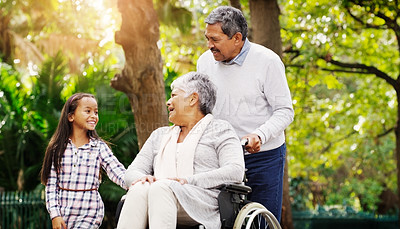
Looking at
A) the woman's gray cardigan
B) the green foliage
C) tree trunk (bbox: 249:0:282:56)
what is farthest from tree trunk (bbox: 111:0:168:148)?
the green foliage

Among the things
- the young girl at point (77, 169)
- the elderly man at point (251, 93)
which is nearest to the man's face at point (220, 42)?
the elderly man at point (251, 93)

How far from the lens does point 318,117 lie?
14266 mm

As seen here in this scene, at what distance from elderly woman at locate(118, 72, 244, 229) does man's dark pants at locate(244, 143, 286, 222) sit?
0.43 meters

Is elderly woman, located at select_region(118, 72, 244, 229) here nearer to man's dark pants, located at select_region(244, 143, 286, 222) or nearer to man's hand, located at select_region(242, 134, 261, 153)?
man's hand, located at select_region(242, 134, 261, 153)

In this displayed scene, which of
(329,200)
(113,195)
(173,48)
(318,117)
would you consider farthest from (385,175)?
(113,195)

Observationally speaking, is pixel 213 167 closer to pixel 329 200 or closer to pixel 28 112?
pixel 28 112

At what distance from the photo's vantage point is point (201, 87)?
141 inches

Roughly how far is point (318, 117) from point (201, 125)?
11128 millimetres

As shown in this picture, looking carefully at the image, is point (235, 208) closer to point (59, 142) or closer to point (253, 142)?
point (253, 142)

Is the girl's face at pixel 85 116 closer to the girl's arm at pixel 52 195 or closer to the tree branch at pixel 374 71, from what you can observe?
the girl's arm at pixel 52 195

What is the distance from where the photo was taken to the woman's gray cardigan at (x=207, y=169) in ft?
10.3

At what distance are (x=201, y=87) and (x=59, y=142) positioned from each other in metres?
1.17

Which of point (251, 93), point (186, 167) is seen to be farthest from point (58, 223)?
point (251, 93)

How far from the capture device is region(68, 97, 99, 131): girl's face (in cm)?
413
